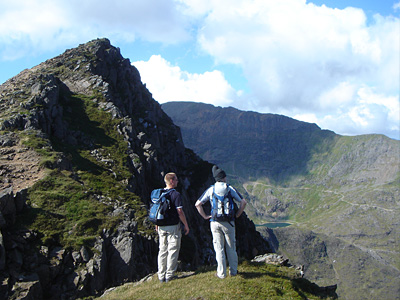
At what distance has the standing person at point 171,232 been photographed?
13398mm

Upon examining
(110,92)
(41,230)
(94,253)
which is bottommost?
(94,253)

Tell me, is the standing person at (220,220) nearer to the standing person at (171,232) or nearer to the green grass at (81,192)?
the standing person at (171,232)

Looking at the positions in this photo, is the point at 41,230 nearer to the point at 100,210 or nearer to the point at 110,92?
the point at 100,210

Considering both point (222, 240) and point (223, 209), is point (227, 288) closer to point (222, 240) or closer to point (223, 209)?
point (222, 240)

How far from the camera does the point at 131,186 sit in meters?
36.6

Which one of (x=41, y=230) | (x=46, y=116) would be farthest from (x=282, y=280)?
(x=46, y=116)

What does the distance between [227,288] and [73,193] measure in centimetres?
1860

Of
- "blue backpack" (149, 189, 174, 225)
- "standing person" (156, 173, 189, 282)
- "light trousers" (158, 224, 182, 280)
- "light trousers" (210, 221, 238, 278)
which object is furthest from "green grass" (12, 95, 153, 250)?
"light trousers" (210, 221, 238, 278)

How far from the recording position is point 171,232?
13.6m

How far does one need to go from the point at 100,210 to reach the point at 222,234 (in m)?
15.3

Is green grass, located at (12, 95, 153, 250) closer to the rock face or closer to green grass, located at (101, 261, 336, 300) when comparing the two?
the rock face

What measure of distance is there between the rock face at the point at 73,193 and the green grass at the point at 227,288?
550 centimetres

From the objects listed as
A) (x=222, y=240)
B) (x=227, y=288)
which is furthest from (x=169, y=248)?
(x=227, y=288)

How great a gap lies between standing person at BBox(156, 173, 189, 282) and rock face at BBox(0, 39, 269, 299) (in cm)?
655
